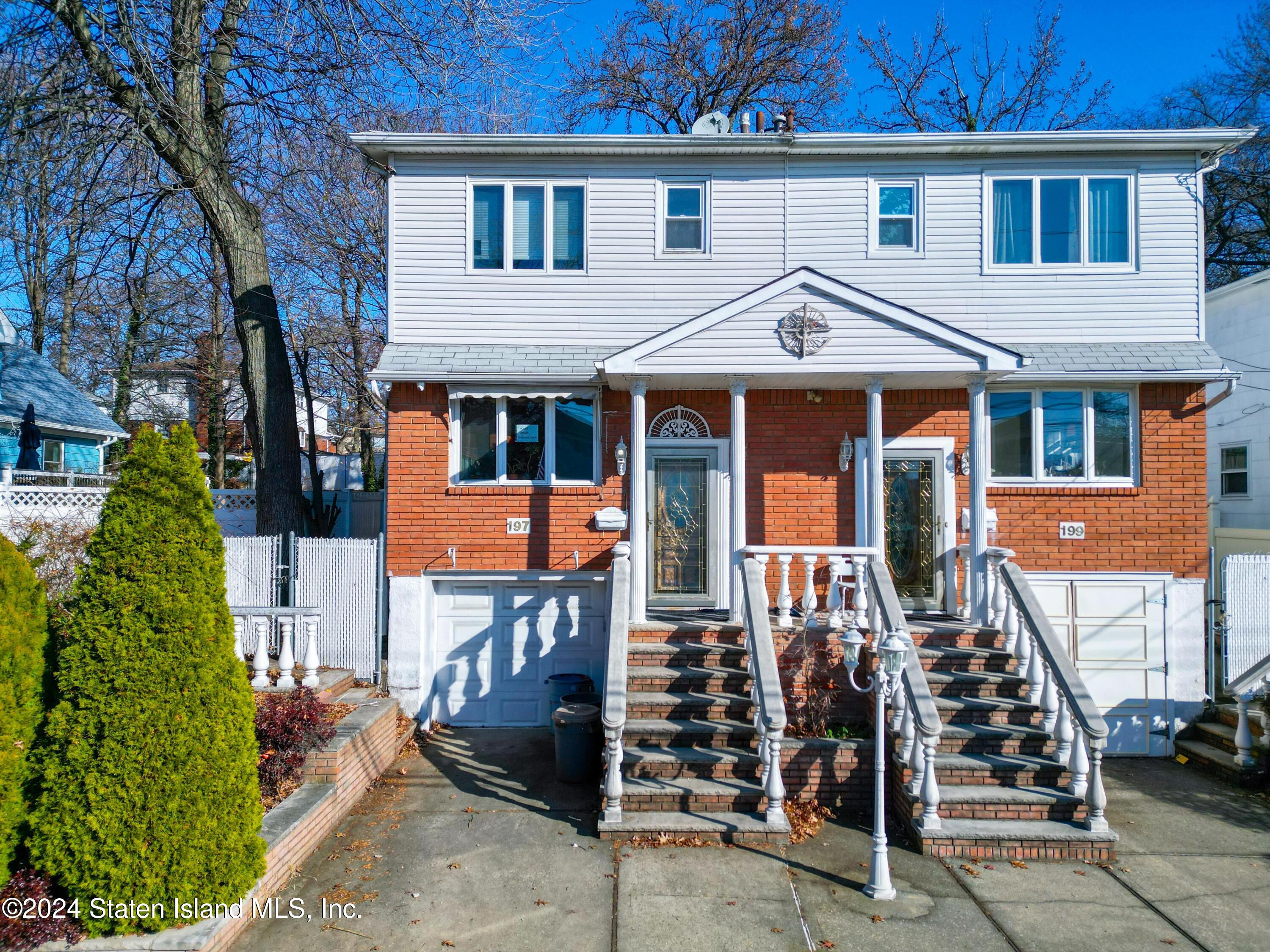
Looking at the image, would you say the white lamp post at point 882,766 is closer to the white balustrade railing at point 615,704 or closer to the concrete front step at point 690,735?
the concrete front step at point 690,735

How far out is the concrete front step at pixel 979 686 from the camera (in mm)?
7289

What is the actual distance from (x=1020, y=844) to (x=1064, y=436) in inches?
208

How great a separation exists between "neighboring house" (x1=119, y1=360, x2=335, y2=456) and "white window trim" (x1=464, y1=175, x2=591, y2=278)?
39.2ft

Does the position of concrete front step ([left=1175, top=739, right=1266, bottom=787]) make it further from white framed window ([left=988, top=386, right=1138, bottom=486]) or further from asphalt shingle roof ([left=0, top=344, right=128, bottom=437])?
asphalt shingle roof ([left=0, top=344, right=128, bottom=437])

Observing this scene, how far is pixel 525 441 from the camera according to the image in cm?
944

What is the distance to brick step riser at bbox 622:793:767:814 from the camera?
6.34 metres

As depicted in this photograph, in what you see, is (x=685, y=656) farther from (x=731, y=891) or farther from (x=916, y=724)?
(x=731, y=891)

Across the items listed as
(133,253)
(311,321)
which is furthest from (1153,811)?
(311,321)

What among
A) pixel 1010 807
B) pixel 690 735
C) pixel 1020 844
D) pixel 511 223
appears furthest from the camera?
pixel 511 223

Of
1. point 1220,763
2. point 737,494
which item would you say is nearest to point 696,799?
point 737,494

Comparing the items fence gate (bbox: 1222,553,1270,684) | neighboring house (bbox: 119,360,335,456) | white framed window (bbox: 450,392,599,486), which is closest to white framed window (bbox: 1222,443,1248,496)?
fence gate (bbox: 1222,553,1270,684)

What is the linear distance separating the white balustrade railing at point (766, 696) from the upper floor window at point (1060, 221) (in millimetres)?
5630

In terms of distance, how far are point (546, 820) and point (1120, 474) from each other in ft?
26.1

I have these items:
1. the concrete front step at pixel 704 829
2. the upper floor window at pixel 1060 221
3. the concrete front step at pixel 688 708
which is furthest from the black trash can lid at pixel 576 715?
the upper floor window at pixel 1060 221
